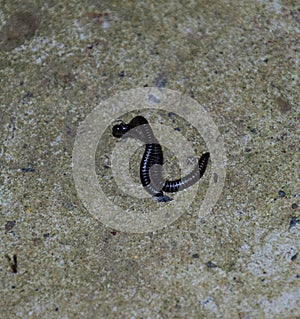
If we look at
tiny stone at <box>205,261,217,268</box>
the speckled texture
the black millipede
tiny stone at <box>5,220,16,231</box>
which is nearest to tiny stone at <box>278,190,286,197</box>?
the speckled texture

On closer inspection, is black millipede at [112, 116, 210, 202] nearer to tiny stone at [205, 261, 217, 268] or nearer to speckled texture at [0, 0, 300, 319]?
speckled texture at [0, 0, 300, 319]

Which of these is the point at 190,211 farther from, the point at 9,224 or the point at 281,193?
the point at 9,224

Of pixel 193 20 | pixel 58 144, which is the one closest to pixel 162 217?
pixel 58 144

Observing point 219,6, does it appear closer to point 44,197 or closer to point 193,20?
point 193,20

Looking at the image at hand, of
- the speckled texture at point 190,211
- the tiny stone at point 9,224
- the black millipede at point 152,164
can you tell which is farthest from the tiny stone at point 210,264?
the tiny stone at point 9,224

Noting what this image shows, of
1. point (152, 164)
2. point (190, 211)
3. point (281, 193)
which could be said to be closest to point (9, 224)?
point (152, 164)

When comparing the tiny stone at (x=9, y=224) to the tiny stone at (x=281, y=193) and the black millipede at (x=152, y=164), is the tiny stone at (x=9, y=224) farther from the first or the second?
the tiny stone at (x=281, y=193)
